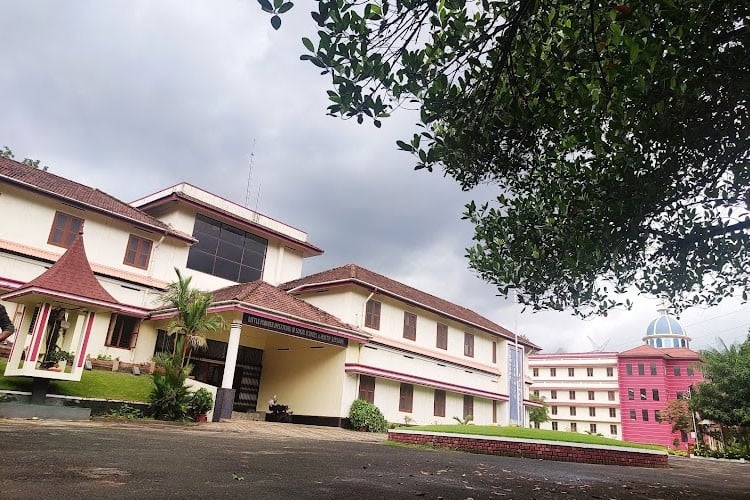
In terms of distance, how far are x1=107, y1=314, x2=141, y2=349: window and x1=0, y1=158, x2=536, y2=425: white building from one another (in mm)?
38

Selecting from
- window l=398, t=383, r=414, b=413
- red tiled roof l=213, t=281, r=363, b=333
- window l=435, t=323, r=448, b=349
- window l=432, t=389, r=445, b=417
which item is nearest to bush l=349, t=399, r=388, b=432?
window l=398, t=383, r=414, b=413

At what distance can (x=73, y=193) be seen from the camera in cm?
1914

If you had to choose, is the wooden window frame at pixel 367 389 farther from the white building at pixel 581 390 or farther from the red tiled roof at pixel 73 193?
the white building at pixel 581 390

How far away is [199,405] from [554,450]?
391 inches

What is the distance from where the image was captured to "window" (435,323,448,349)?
26.4 metres

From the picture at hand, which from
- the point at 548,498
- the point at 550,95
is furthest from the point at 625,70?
the point at 548,498

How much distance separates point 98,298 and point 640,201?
13221mm

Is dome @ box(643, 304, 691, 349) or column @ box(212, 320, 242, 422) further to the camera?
dome @ box(643, 304, 691, 349)

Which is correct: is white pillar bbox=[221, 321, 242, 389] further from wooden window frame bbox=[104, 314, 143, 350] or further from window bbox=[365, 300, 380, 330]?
window bbox=[365, 300, 380, 330]

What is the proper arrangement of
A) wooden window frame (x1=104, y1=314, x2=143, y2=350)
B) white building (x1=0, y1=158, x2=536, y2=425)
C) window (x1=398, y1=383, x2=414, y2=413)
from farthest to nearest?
window (x1=398, y1=383, x2=414, y2=413) < wooden window frame (x1=104, y1=314, x2=143, y2=350) < white building (x1=0, y1=158, x2=536, y2=425)

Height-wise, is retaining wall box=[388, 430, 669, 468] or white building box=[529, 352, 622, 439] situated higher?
white building box=[529, 352, 622, 439]

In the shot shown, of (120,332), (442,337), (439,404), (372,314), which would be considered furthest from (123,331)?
(442,337)

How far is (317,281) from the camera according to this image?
23375 mm

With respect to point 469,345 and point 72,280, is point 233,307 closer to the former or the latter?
point 72,280
